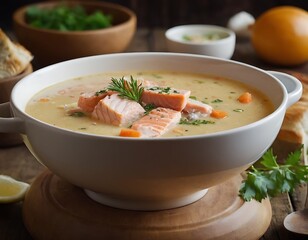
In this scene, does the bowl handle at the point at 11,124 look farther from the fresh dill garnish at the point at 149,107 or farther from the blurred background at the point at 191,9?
the blurred background at the point at 191,9

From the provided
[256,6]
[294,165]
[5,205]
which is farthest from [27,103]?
[256,6]

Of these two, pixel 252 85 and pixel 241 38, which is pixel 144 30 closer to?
pixel 241 38

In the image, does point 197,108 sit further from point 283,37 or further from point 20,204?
point 283,37

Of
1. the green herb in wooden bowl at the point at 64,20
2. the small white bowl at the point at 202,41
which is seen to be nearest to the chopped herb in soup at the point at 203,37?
the small white bowl at the point at 202,41

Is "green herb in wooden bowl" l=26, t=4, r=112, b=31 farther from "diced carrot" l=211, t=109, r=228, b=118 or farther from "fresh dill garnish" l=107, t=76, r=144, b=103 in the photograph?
"diced carrot" l=211, t=109, r=228, b=118

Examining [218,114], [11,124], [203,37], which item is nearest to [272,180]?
[218,114]

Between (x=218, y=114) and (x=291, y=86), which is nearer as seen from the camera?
(x=218, y=114)
